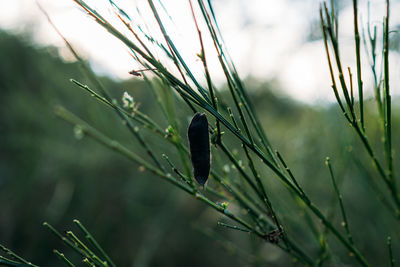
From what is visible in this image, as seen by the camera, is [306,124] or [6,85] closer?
[306,124]

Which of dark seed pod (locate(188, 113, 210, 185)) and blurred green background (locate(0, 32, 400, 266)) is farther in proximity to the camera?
blurred green background (locate(0, 32, 400, 266))

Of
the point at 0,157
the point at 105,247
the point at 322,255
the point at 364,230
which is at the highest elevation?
the point at 364,230

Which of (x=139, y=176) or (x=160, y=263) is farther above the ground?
(x=139, y=176)

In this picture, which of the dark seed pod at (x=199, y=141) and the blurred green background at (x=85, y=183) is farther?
the blurred green background at (x=85, y=183)

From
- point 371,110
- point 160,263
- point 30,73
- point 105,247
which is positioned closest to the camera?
point 371,110

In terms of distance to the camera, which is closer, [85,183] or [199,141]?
[199,141]

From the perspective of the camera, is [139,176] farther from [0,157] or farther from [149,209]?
[0,157]

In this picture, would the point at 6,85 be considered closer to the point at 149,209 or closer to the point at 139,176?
the point at 139,176

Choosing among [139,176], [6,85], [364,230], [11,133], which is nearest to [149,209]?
[139,176]

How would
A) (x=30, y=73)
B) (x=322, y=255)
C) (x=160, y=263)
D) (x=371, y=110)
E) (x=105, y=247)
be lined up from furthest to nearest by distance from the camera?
(x=30, y=73) < (x=160, y=263) < (x=105, y=247) < (x=371, y=110) < (x=322, y=255)
